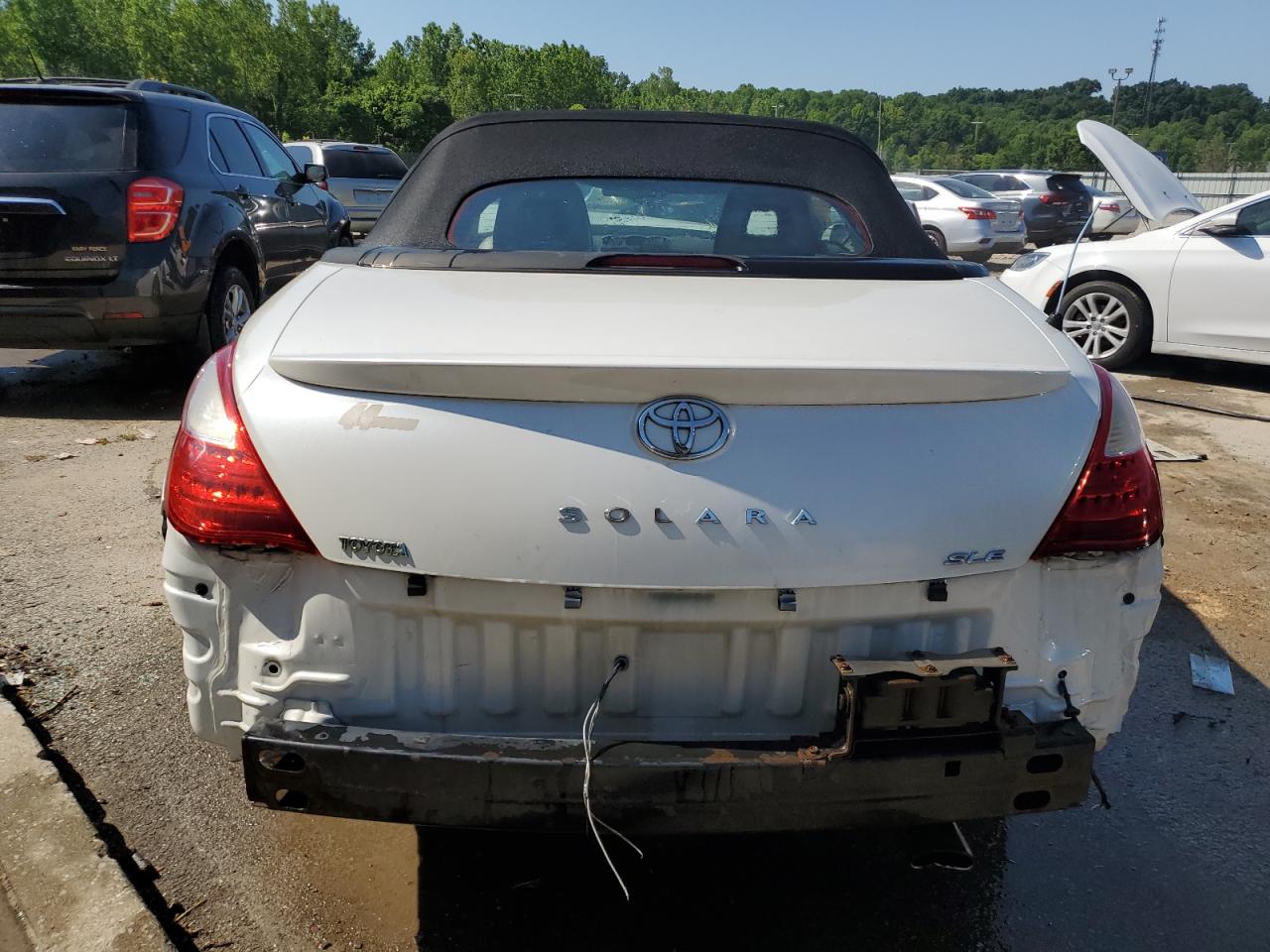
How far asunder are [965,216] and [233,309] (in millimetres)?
12799

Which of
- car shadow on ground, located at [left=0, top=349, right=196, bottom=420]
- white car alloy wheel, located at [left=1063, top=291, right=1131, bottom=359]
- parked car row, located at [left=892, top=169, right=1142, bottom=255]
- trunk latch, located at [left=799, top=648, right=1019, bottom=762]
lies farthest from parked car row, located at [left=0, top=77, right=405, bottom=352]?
parked car row, located at [left=892, top=169, right=1142, bottom=255]

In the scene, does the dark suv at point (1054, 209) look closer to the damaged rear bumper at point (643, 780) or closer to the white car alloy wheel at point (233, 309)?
the white car alloy wheel at point (233, 309)

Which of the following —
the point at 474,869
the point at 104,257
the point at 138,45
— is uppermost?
the point at 138,45

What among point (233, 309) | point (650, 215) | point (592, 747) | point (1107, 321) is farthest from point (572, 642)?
point (1107, 321)

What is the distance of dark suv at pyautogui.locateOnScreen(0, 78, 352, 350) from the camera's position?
5660mm

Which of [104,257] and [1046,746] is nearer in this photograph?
[1046,746]

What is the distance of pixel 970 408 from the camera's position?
1.83 m

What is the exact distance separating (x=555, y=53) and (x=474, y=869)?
85257 millimetres

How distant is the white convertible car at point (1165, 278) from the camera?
24.3 ft

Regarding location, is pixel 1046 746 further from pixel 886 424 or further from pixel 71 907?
pixel 71 907

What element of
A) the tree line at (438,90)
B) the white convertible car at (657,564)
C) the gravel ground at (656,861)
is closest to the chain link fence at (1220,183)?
the tree line at (438,90)

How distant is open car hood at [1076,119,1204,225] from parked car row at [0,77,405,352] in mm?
5929

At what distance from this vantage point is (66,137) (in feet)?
19.2

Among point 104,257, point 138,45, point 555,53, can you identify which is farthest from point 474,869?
point 555,53
